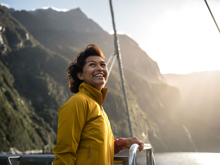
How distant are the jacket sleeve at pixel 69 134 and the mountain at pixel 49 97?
75457mm

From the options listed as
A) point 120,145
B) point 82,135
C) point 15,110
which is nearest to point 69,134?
point 82,135

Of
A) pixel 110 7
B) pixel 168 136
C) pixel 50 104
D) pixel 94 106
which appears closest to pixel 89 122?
pixel 94 106

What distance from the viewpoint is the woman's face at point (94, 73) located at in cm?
174

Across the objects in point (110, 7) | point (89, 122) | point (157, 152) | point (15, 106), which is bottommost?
point (157, 152)

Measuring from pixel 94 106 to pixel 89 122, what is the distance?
11cm

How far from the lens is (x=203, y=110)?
165 metres

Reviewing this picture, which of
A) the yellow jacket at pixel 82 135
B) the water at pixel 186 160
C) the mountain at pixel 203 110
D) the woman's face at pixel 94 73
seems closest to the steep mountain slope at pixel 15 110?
the water at pixel 186 160

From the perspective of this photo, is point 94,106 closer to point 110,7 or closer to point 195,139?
point 110,7

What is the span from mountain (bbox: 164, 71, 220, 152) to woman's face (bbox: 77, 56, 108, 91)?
13921cm

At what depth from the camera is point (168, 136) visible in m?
120

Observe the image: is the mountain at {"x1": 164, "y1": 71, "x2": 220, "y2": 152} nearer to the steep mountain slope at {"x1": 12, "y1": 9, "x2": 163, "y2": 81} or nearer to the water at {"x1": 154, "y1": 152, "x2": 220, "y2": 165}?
the steep mountain slope at {"x1": 12, "y1": 9, "x2": 163, "y2": 81}

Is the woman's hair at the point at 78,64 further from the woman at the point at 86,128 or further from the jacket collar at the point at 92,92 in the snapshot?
the jacket collar at the point at 92,92

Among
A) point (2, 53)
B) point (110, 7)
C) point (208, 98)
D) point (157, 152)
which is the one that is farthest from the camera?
point (208, 98)

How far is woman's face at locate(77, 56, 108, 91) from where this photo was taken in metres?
1.74
